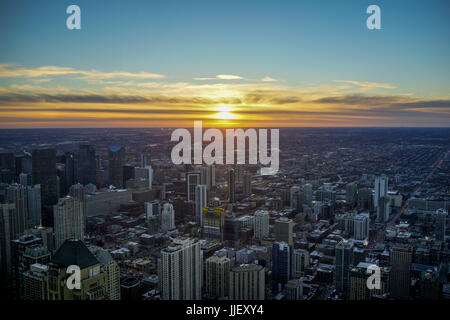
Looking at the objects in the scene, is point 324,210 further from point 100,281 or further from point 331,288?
point 100,281

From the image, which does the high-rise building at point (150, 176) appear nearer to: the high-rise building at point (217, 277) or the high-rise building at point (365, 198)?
the high-rise building at point (217, 277)

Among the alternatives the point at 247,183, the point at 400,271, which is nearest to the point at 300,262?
the point at 400,271

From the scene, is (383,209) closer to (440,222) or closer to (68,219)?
(440,222)

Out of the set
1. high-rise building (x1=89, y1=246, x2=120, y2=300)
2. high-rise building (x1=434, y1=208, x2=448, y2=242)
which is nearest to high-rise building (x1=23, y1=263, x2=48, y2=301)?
high-rise building (x1=89, y1=246, x2=120, y2=300)

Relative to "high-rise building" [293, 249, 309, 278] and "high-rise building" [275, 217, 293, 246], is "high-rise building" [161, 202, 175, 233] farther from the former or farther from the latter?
"high-rise building" [293, 249, 309, 278]
